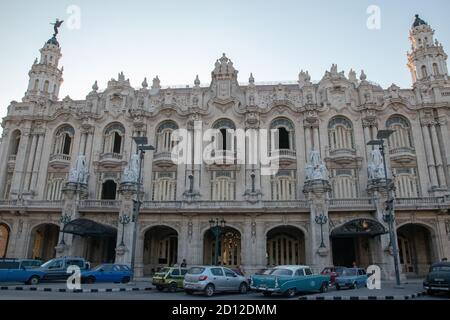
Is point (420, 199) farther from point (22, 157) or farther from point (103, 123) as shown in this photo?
point (22, 157)

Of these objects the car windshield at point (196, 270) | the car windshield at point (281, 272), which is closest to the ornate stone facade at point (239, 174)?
the car windshield at point (281, 272)

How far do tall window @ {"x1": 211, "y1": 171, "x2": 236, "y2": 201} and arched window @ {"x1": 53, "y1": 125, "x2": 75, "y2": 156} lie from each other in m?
15.5

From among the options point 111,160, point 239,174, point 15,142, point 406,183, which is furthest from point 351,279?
point 15,142

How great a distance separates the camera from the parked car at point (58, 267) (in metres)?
20.5

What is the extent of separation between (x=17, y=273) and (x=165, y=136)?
18502 millimetres

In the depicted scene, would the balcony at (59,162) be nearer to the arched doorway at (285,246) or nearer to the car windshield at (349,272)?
the arched doorway at (285,246)

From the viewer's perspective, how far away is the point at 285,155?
3156 cm

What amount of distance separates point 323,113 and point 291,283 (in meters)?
21.6

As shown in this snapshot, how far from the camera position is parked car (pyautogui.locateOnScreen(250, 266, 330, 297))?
1488cm

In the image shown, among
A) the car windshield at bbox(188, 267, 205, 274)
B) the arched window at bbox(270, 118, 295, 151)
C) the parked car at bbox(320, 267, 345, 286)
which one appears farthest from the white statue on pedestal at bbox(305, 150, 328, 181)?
the car windshield at bbox(188, 267, 205, 274)

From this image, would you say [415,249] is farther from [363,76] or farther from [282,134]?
[363,76]

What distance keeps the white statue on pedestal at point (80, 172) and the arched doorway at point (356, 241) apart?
21881mm

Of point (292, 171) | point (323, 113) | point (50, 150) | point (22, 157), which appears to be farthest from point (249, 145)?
point (22, 157)

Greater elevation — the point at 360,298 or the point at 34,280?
the point at 34,280
